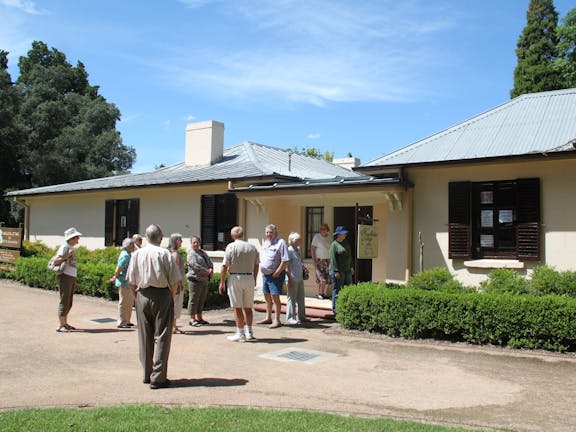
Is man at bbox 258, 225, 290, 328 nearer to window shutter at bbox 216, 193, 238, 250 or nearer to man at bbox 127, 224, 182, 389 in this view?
man at bbox 127, 224, 182, 389

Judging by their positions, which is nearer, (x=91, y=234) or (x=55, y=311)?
(x=55, y=311)

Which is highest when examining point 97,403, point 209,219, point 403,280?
point 209,219

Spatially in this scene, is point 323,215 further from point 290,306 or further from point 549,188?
point 549,188

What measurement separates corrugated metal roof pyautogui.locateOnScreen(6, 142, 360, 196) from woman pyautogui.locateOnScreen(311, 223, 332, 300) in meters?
2.01

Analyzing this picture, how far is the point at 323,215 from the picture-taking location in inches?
520

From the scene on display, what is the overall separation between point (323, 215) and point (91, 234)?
867 centimetres

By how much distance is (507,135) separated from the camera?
10898mm

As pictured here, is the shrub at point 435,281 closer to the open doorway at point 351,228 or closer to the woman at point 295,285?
the woman at point 295,285

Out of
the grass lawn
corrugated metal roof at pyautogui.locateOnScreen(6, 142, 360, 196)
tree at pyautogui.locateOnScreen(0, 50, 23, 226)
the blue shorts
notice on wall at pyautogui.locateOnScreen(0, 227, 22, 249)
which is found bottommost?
the grass lawn

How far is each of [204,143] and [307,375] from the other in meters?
11.2

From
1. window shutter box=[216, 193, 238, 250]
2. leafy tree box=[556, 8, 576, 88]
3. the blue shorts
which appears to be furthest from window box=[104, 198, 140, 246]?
leafy tree box=[556, 8, 576, 88]

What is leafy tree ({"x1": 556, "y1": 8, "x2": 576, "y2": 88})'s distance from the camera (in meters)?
25.1

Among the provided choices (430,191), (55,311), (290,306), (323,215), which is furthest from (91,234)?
(430,191)

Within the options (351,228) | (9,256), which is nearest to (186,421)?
(351,228)
